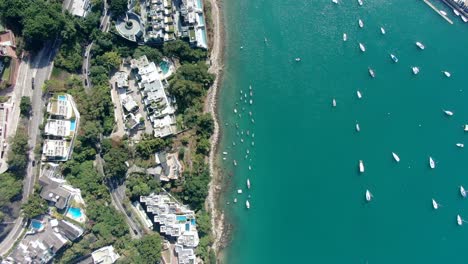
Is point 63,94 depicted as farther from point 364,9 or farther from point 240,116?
point 364,9

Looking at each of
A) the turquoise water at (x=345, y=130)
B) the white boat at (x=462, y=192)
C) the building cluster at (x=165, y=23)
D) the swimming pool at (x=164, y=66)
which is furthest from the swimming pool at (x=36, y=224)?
the white boat at (x=462, y=192)

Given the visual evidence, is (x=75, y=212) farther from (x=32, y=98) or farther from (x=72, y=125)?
(x=32, y=98)

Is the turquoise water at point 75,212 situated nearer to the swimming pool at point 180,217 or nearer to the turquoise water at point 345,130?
the swimming pool at point 180,217

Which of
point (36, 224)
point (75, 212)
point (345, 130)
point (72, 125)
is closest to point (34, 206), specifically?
point (36, 224)

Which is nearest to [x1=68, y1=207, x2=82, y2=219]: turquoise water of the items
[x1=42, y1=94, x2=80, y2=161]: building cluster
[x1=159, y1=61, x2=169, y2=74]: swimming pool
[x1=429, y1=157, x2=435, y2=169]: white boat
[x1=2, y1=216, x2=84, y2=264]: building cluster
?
[x1=2, y1=216, x2=84, y2=264]: building cluster

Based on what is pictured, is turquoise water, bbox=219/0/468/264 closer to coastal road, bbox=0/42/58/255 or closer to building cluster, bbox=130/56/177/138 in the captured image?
building cluster, bbox=130/56/177/138

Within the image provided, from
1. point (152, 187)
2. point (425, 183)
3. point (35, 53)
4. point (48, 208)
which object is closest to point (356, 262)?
point (425, 183)
